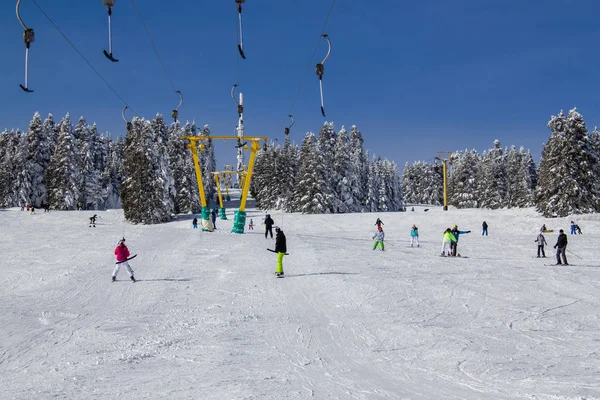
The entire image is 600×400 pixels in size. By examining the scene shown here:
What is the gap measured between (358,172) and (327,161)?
39.0 ft

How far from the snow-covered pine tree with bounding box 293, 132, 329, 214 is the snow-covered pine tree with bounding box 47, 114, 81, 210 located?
1111 inches

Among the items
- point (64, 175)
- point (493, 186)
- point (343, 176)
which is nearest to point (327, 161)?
point (343, 176)

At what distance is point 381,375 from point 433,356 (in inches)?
55.7

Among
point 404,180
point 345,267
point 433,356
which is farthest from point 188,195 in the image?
point 404,180

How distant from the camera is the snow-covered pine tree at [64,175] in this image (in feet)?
196

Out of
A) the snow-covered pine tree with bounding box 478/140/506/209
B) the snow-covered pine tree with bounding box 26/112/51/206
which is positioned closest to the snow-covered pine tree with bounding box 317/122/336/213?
the snow-covered pine tree with bounding box 478/140/506/209

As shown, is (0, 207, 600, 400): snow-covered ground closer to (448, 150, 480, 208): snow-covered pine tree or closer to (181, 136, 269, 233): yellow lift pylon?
(181, 136, 269, 233): yellow lift pylon

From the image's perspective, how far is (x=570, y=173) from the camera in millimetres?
45188

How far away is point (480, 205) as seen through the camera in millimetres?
79750

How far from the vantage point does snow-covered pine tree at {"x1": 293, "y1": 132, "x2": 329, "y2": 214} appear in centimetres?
5956

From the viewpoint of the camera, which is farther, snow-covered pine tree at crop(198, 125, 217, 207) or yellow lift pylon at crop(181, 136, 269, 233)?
snow-covered pine tree at crop(198, 125, 217, 207)

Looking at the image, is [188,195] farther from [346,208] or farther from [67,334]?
[67,334]

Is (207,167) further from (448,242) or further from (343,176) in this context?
(448,242)

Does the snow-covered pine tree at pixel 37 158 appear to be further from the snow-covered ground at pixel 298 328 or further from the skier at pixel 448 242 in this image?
the skier at pixel 448 242
